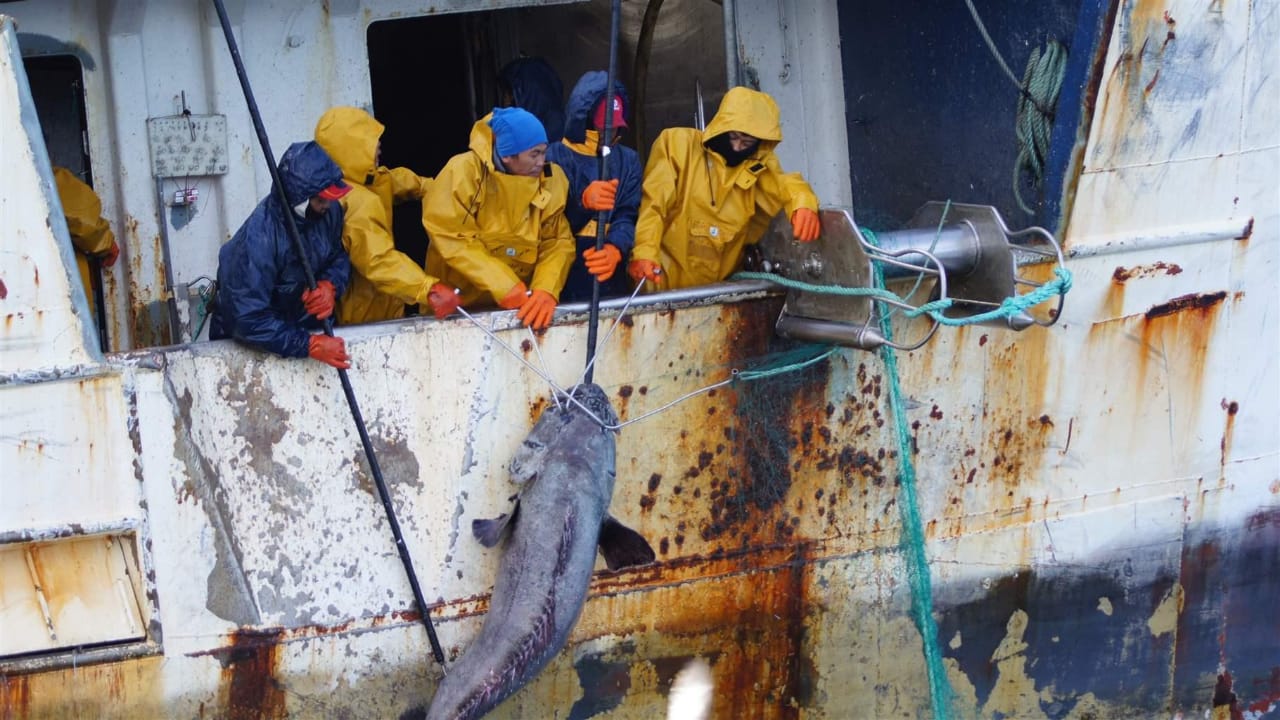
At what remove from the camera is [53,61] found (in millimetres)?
4879

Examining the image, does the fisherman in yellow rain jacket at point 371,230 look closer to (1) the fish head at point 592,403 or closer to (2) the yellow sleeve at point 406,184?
(2) the yellow sleeve at point 406,184

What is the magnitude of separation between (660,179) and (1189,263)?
1.84 m

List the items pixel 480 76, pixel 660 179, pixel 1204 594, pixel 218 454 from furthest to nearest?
pixel 480 76 → pixel 1204 594 → pixel 660 179 → pixel 218 454

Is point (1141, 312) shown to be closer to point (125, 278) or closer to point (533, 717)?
point (533, 717)

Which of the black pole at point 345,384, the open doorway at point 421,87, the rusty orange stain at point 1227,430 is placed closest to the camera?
the black pole at point 345,384

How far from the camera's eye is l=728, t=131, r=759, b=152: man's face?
13.8ft

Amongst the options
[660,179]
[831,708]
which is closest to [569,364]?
[660,179]

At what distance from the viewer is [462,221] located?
157 inches

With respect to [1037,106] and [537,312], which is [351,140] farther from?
[1037,106]

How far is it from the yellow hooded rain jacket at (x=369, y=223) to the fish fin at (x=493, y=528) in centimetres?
69

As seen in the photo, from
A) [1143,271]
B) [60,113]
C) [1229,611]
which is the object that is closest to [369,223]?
[60,113]

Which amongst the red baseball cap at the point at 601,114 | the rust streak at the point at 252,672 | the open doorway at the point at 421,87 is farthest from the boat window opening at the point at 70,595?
the open doorway at the point at 421,87

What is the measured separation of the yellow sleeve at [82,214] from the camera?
4297mm

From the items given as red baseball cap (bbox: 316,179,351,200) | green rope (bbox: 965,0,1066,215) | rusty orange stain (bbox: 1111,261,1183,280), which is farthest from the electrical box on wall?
rusty orange stain (bbox: 1111,261,1183,280)
